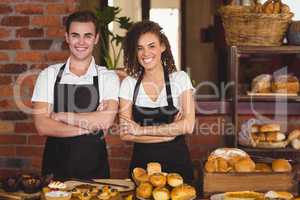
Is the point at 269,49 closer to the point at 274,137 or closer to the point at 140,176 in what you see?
the point at 274,137

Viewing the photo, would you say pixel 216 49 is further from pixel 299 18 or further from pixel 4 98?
pixel 4 98

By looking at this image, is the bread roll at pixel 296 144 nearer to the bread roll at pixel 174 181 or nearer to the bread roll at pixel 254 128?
the bread roll at pixel 254 128

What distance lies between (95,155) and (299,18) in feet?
7.20

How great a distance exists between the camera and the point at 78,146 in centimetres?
287

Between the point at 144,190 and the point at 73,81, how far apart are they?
0.91 m

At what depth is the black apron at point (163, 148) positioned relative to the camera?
2.87 metres

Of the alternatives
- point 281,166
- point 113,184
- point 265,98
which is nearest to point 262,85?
point 265,98

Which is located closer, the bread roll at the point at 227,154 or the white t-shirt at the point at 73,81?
the bread roll at the point at 227,154

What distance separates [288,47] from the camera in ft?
12.1

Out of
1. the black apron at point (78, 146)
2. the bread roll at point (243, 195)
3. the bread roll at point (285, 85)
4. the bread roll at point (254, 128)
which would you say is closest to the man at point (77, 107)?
the black apron at point (78, 146)

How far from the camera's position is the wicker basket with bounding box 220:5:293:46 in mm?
3629

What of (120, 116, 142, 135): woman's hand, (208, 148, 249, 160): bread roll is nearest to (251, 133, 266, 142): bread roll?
(120, 116, 142, 135): woman's hand

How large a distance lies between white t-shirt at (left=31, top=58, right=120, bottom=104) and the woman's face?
20 cm

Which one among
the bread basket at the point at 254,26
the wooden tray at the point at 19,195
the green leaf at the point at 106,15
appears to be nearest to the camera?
the wooden tray at the point at 19,195
